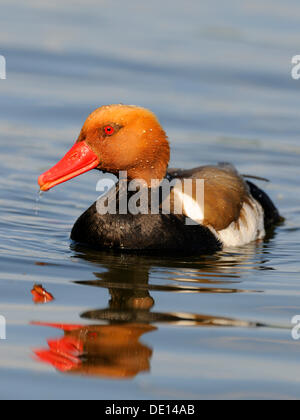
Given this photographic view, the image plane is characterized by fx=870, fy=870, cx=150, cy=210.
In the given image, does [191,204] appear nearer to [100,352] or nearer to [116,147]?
[116,147]

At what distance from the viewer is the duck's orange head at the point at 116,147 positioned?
758 centimetres

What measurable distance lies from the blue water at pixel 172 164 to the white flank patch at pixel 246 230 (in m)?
0.16

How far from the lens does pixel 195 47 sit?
14.8 metres

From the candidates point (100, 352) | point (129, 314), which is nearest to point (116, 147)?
point (129, 314)

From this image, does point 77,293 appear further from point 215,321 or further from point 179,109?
point 179,109

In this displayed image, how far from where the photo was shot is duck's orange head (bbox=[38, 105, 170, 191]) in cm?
758

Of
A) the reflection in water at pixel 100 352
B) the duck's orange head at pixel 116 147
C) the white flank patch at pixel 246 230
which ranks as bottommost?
the reflection in water at pixel 100 352

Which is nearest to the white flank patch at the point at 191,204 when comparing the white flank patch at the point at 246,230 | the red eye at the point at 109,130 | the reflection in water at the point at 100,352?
the white flank patch at the point at 246,230

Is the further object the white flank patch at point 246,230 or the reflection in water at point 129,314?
the white flank patch at point 246,230

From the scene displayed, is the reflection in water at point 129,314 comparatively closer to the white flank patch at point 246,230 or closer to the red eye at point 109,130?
the white flank patch at point 246,230

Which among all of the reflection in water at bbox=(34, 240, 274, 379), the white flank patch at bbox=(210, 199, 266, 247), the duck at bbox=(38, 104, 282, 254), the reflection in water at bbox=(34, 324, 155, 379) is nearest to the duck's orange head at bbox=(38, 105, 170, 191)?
the duck at bbox=(38, 104, 282, 254)

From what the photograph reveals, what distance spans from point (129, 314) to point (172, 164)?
525 centimetres

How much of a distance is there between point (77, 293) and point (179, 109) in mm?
6402

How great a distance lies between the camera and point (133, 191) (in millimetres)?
7945
